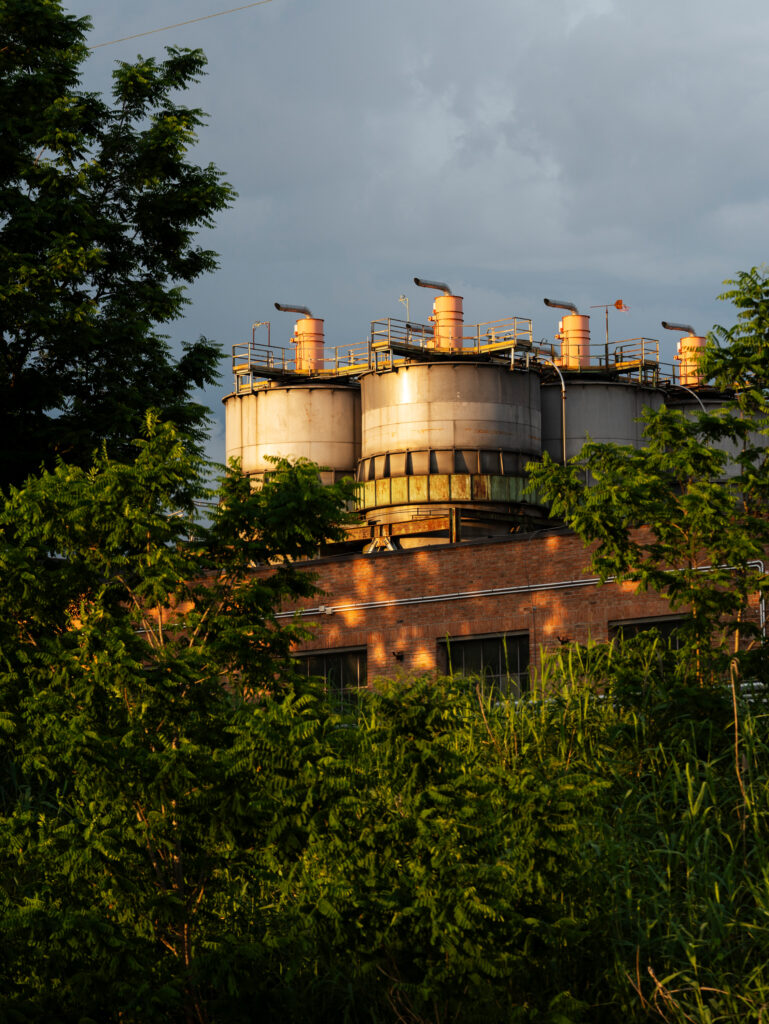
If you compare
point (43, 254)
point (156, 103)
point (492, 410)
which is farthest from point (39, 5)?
point (492, 410)

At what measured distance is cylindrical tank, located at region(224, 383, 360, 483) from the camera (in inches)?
1718

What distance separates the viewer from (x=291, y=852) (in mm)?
8391

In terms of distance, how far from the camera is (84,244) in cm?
2150

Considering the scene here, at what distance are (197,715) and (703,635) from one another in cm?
603

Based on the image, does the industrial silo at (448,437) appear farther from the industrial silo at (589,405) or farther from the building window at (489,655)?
the building window at (489,655)

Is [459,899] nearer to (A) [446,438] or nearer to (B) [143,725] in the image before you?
(B) [143,725]

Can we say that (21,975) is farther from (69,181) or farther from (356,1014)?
(69,181)

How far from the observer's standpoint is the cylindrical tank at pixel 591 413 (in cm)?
4316

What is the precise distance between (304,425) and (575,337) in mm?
11107

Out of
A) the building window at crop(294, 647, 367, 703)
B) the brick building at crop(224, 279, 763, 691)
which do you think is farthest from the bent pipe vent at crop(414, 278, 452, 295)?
the building window at crop(294, 647, 367, 703)

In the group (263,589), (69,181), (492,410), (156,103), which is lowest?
(263,589)

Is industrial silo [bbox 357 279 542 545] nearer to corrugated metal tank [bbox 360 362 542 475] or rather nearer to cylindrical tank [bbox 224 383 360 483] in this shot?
corrugated metal tank [bbox 360 362 542 475]

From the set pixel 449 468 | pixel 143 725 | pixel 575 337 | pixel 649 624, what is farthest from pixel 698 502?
pixel 575 337

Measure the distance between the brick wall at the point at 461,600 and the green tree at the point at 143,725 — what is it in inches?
593
